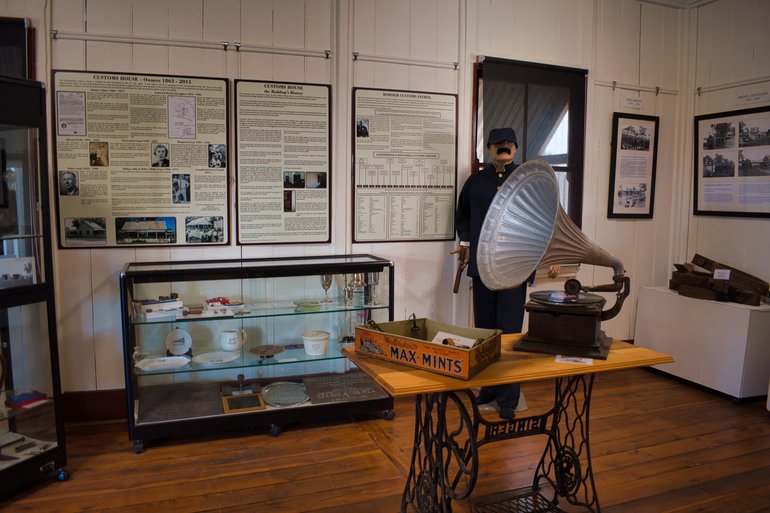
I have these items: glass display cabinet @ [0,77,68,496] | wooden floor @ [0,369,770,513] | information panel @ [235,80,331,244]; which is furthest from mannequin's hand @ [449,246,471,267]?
glass display cabinet @ [0,77,68,496]

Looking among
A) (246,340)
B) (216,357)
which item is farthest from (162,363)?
(246,340)

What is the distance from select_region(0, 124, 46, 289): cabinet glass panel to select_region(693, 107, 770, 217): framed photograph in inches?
188

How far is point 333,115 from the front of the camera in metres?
3.81

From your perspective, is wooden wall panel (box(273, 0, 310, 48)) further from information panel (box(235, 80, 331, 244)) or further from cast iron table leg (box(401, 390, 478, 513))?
cast iron table leg (box(401, 390, 478, 513))

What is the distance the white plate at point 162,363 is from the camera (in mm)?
3230

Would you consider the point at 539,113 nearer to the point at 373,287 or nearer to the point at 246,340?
the point at 373,287

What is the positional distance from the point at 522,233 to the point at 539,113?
2286 mm

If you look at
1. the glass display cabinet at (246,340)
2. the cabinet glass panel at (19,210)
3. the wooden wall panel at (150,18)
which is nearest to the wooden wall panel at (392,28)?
the wooden wall panel at (150,18)

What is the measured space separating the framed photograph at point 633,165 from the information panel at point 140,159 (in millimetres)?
3086

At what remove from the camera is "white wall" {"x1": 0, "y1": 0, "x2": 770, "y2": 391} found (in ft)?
11.3

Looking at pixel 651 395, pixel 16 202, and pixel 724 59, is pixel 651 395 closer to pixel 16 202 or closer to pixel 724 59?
pixel 724 59

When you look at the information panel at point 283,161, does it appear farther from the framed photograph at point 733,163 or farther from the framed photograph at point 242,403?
the framed photograph at point 733,163

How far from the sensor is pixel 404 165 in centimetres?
401

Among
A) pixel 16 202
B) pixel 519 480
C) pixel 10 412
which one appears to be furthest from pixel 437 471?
pixel 16 202
